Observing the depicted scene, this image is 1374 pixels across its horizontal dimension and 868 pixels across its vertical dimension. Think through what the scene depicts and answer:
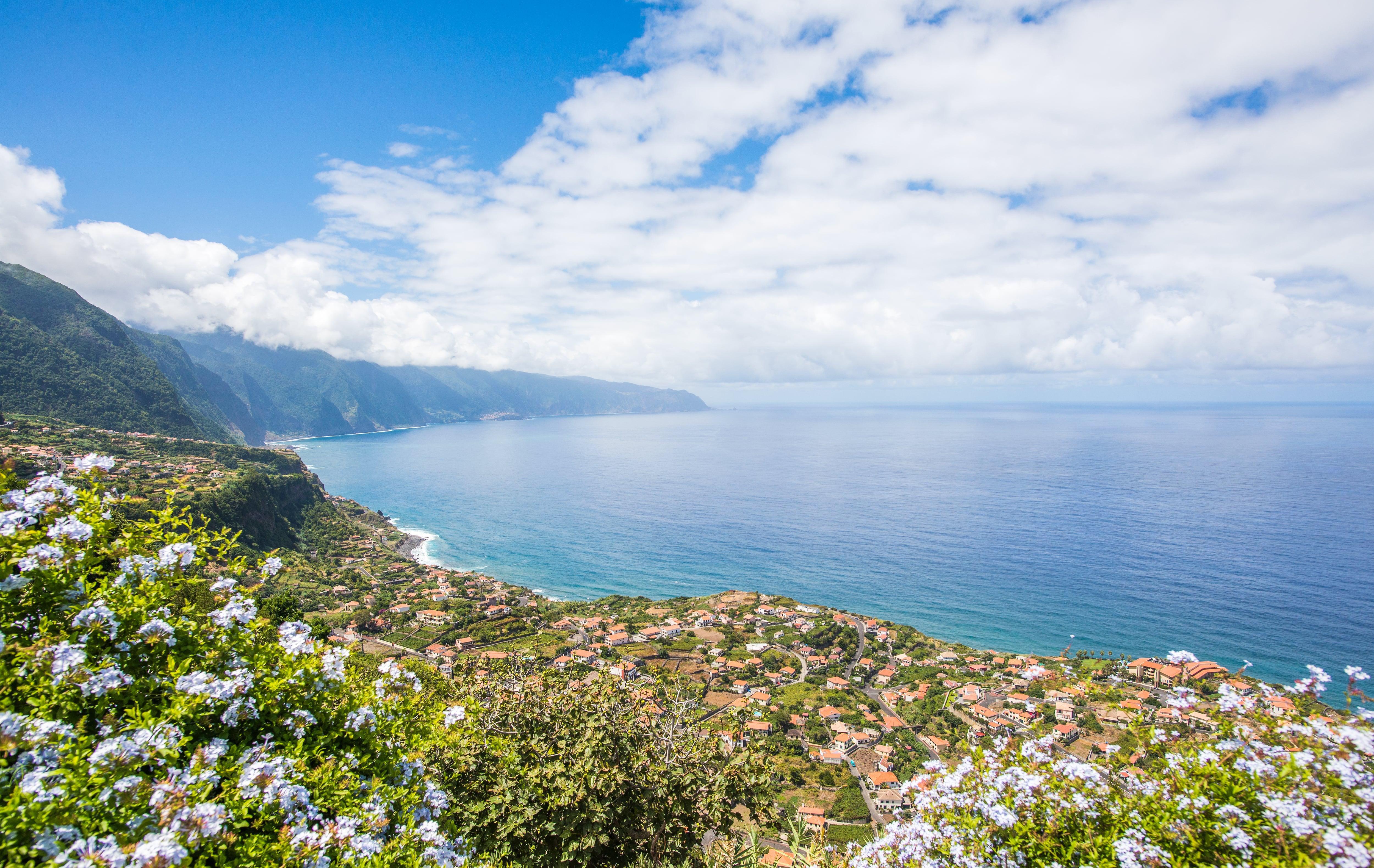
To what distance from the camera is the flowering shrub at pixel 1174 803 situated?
13.6ft

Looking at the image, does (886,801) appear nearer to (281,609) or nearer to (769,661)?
(769,661)

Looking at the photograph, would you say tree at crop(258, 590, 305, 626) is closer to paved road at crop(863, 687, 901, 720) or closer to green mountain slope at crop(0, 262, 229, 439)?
paved road at crop(863, 687, 901, 720)

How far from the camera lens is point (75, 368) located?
102812 millimetres

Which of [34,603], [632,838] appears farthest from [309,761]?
[632,838]

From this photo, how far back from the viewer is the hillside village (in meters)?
9.10

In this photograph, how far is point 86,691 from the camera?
4.01 m

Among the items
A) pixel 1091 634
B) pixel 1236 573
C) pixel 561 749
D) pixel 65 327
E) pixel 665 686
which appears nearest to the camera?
pixel 561 749

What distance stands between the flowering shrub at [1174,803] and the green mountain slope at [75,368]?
446 ft

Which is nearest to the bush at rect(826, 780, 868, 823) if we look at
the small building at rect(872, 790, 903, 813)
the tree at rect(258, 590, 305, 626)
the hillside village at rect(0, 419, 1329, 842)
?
the hillside village at rect(0, 419, 1329, 842)

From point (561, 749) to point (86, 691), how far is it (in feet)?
16.5

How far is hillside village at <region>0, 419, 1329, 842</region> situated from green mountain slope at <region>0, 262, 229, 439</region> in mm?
27571

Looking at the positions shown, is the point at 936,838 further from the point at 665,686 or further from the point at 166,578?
the point at 166,578

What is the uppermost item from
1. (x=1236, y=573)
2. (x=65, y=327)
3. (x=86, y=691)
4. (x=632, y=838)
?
(x=65, y=327)

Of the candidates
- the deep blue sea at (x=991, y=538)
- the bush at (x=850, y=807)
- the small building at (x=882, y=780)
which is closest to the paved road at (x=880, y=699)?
the small building at (x=882, y=780)
